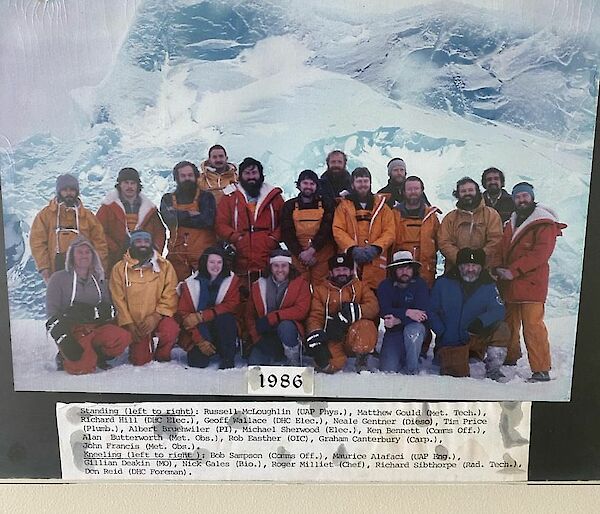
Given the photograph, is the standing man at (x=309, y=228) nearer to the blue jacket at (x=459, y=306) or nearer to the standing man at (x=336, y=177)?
the standing man at (x=336, y=177)

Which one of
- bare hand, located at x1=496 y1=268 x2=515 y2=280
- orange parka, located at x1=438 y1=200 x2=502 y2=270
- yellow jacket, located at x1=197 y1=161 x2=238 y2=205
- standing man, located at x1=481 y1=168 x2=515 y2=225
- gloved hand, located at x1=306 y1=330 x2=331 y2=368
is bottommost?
gloved hand, located at x1=306 y1=330 x2=331 y2=368

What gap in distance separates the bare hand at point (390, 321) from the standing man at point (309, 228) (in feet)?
0.23

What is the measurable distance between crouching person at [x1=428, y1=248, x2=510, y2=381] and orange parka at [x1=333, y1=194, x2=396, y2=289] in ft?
0.22

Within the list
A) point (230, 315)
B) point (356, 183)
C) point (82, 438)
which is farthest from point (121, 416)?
point (356, 183)

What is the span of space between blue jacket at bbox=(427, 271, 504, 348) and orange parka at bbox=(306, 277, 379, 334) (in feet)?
0.18

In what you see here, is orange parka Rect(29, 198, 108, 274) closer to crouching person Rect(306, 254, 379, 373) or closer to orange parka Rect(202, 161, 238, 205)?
orange parka Rect(202, 161, 238, 205)

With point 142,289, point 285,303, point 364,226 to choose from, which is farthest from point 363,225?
point 142,289

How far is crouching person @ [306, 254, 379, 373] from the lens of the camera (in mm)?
586

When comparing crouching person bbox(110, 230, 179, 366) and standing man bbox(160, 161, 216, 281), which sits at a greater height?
standing man bbox(160, 161, 216, 281)

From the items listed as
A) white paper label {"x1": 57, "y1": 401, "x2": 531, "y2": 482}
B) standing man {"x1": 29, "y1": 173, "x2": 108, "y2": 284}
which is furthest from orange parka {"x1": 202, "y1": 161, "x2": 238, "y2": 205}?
white paper label {"x1": 57, "y1": 401, "x2": 531, "y2": 482}

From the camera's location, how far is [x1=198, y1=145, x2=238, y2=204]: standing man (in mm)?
568

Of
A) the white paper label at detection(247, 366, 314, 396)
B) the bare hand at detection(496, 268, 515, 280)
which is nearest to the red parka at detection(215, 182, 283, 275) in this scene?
the white paper label at detection(247, 366, 314, 396)

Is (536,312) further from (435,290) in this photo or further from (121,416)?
(121,416)

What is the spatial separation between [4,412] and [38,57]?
342 mm
